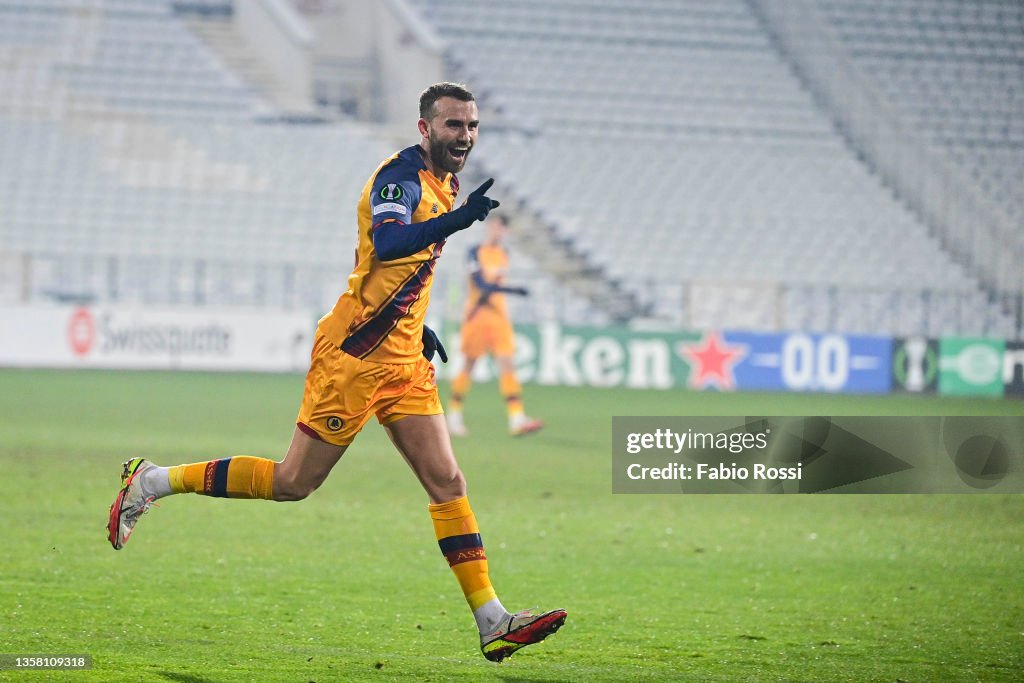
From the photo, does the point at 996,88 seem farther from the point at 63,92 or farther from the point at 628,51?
the point at 63,92

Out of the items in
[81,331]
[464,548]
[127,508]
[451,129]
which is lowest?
[464,548]

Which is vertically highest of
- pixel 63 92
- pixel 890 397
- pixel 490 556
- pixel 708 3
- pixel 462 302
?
pixel 708 3

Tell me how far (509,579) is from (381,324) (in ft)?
6.53

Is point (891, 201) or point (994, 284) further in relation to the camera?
point (891, 201)

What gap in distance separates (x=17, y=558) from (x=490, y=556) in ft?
7.58

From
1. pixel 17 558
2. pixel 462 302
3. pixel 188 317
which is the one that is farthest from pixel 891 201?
pixel 17 558

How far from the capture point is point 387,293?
5020mm

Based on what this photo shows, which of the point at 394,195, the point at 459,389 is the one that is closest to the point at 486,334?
the point at 459,389

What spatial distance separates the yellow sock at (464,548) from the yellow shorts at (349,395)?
37 centimetres

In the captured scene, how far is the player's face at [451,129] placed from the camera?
196 inches

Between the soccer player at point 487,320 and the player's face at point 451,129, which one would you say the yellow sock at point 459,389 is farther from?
the player's face at point 451,129

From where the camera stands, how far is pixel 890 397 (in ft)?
69.5
